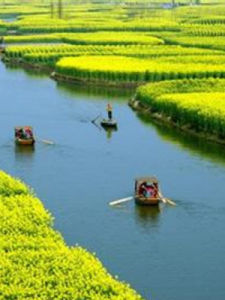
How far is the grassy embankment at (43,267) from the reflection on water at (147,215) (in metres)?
8.51

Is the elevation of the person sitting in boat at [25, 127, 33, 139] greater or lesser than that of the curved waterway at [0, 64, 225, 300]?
greater

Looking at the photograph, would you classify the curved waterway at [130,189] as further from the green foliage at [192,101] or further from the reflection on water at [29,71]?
the reflection on water at [29,71]

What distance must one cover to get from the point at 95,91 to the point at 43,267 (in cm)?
6555

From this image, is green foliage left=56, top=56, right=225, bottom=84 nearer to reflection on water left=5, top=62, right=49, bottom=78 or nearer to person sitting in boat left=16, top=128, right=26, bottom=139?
reflection on water left=5, top=62, right=49, bottom=78

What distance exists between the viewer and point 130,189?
46.8 meters

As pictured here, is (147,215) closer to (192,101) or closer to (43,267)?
(43,267)

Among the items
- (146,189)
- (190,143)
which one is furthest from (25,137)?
(146,189)

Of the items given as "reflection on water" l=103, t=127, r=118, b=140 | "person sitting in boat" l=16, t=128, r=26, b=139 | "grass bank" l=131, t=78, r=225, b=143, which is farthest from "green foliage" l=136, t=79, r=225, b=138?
"person sitting in boat" l=16, t=128, r=26, b=139

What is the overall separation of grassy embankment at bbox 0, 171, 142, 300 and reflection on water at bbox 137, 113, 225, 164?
A: 2566cm

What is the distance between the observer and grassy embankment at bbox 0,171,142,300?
24859 mm

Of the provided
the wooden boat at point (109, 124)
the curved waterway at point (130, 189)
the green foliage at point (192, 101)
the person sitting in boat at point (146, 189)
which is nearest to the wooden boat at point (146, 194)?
the person sitting in boat at point (146, 189)

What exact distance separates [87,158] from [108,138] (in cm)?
845

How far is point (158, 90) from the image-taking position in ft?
256

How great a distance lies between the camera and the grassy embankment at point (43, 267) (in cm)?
2486
